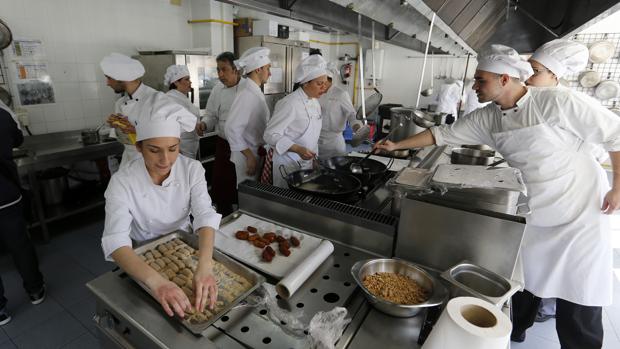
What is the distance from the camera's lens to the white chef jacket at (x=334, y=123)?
331 centimetres

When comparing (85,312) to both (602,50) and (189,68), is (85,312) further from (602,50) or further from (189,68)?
(602,50)

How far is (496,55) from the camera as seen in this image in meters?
1.62

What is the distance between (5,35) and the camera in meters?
3.11

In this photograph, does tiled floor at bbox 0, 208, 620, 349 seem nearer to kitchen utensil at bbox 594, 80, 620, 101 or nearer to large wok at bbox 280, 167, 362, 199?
large wok at bbox 280, 167, 362, 199

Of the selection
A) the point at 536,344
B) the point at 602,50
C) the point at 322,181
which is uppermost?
the point at 602,50

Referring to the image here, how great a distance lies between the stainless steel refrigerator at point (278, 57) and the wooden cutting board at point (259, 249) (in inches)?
163

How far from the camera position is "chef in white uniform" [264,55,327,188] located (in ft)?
7.86

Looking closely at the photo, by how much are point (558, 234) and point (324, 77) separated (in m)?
1.74

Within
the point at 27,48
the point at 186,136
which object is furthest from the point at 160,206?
the point at 27,48

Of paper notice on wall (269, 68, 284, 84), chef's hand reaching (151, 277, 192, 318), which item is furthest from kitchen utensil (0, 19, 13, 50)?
chef's hand reaching (151, 277, 192, 318)

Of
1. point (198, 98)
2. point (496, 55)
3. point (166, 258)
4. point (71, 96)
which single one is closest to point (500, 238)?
point (496, 55)

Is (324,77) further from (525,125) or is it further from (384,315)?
(384,315)

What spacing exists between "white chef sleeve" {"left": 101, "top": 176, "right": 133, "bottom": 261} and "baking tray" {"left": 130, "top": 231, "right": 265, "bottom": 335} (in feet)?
0.24

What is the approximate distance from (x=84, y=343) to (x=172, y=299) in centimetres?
168
